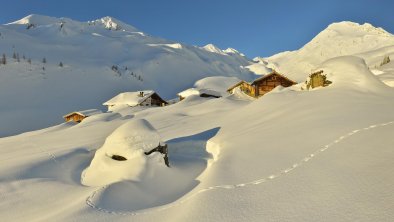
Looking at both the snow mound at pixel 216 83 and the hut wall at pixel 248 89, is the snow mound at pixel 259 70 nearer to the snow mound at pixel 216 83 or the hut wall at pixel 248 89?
the snow mound at pixel 216 83

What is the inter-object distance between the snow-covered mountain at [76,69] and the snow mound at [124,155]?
3203 centimetres

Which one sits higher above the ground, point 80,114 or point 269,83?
point 269,83

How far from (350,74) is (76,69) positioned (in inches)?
2024

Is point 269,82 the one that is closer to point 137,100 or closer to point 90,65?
point 137,100

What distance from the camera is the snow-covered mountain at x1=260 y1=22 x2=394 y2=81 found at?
109m

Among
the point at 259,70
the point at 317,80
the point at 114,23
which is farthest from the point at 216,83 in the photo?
the point at 114,23

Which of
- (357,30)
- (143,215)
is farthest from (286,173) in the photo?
(357,30)

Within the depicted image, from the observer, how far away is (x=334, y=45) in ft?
412

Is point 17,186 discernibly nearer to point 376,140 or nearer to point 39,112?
point 376,140

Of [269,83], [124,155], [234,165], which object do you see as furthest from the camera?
[269,83]

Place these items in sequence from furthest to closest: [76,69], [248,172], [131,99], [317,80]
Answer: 1. [76,69]
2. [131,99]
3. [317,80]
4. [248,172]

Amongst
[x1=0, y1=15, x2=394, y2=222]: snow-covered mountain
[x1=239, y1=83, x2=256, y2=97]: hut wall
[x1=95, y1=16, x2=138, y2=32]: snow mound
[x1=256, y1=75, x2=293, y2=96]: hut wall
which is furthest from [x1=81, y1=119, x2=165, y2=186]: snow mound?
[x1=95, y1=16, x2=138, y2=32]: snow mound

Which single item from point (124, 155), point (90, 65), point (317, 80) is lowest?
point (124, 155)

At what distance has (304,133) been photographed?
10.2 m
